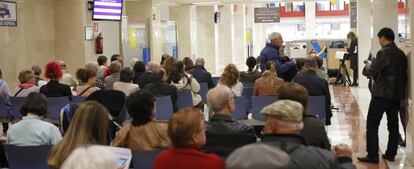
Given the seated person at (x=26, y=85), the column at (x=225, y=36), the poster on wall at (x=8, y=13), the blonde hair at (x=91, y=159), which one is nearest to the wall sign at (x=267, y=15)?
the column at (x=225, y=36)

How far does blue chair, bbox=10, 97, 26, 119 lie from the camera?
7148 mm

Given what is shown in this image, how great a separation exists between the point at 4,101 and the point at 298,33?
4145 centimetres

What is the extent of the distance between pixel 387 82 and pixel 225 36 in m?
22.3

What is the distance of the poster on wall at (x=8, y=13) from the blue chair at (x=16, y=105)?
4.18m

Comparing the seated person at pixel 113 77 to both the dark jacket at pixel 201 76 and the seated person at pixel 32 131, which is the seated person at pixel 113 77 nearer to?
the dark jacket at pixel 201 76

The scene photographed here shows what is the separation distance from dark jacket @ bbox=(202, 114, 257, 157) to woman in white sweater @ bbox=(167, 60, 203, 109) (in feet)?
13.9

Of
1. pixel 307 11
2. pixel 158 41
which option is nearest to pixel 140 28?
pixel 158 41

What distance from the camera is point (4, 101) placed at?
750 cm

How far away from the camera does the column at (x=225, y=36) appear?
28.2m

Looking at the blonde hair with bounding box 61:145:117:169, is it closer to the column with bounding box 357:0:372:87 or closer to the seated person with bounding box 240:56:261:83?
the seated person with bounding box 240:56:261:83

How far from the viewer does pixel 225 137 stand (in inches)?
153

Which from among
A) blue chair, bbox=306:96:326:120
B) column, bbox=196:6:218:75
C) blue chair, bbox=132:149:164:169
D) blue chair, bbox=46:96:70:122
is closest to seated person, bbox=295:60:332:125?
blue chair, bbox=306:96:326:120

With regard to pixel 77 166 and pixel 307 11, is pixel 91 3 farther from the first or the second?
pixel 307 11

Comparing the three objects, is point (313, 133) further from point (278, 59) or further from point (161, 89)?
point (278, 59)
